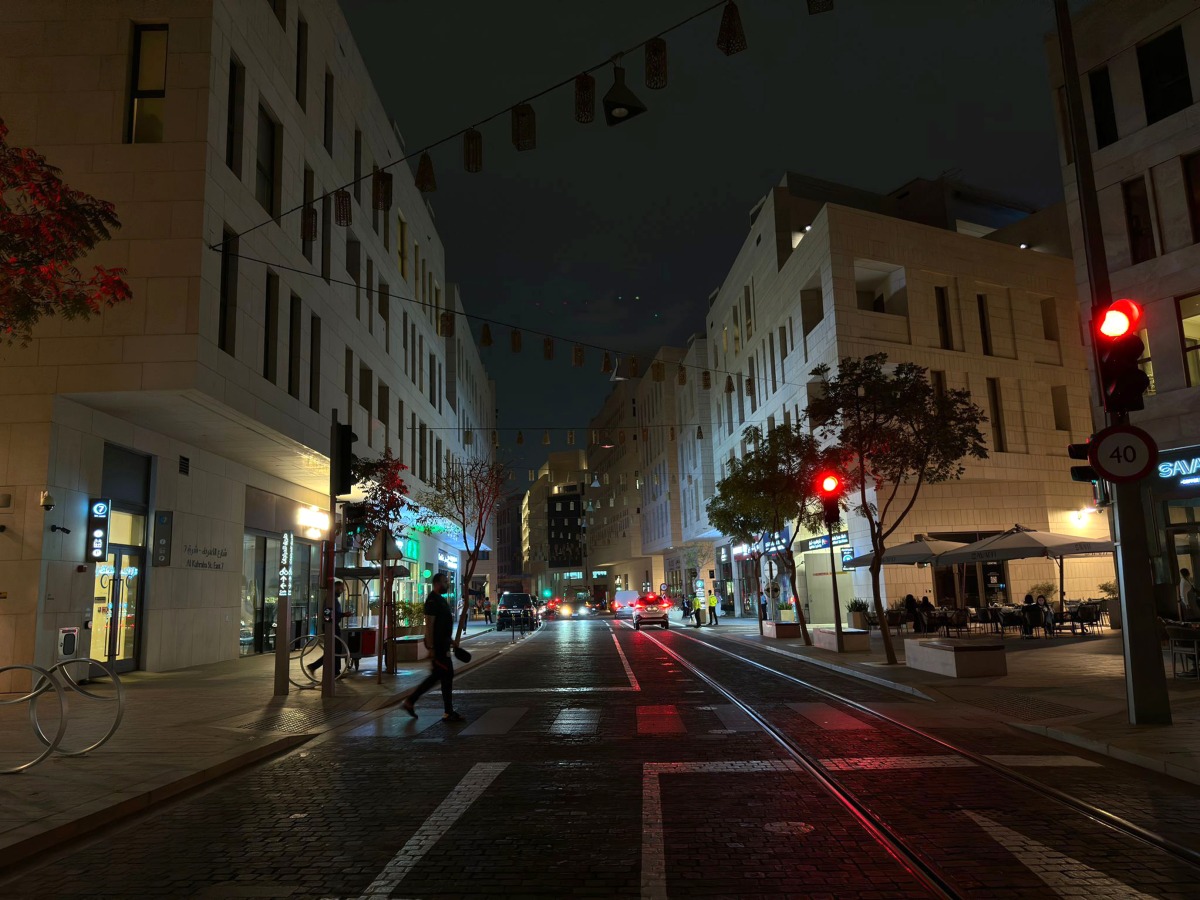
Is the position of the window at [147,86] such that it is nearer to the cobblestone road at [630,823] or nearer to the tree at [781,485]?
the cobblestone road at [630,823]

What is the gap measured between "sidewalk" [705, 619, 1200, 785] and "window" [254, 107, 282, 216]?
17241mm

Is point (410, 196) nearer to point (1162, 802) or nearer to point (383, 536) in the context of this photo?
point (383, 536)

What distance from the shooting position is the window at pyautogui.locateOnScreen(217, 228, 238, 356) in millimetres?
19250

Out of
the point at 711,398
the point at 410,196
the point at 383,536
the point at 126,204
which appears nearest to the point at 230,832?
the point at 383,536

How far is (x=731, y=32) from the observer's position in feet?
34.8

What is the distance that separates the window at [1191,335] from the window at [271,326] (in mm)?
21631

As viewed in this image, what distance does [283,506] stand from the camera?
95.6ft

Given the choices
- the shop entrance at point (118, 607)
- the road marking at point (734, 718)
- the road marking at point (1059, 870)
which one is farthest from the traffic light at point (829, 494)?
the shop entrance at point (118, 607)

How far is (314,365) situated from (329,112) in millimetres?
8448

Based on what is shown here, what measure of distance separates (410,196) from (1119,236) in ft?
93.6

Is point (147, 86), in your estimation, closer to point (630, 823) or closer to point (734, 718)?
point (734, 718)

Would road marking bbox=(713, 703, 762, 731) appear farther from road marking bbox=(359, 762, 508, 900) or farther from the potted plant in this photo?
the potted plant

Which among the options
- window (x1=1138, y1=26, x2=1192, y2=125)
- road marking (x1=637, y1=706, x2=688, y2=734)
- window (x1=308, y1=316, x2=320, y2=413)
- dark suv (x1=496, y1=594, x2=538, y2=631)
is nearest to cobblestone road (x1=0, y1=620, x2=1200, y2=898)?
road marking (x1=637, y1=706, x2=688, y2=734)

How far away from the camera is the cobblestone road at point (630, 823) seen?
5.18 metres
